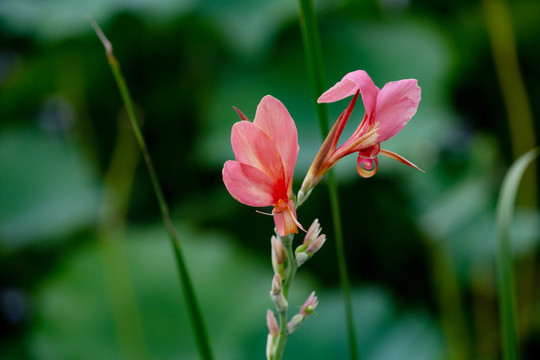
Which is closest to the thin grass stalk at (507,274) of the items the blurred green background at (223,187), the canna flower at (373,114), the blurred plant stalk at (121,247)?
the canna flower at (373,114)

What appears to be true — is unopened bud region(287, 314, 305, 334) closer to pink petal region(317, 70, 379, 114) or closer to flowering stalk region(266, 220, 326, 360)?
flowering stalk region(266, 220, 326, 360)

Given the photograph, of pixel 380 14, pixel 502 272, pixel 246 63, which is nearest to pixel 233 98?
pixel 246 63

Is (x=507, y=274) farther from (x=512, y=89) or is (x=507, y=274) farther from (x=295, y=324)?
(x=512, y=89)

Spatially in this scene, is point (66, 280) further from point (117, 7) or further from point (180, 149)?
point (117, 7)

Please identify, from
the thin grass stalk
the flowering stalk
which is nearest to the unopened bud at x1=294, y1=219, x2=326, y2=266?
the flowering stalk

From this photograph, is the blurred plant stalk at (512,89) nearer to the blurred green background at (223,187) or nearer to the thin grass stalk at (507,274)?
the blurred green background at (223,187)

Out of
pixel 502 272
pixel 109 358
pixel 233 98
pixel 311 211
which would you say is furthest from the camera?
pixel 233 98

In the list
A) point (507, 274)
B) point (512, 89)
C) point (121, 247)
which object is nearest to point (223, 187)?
point (121, 247)
